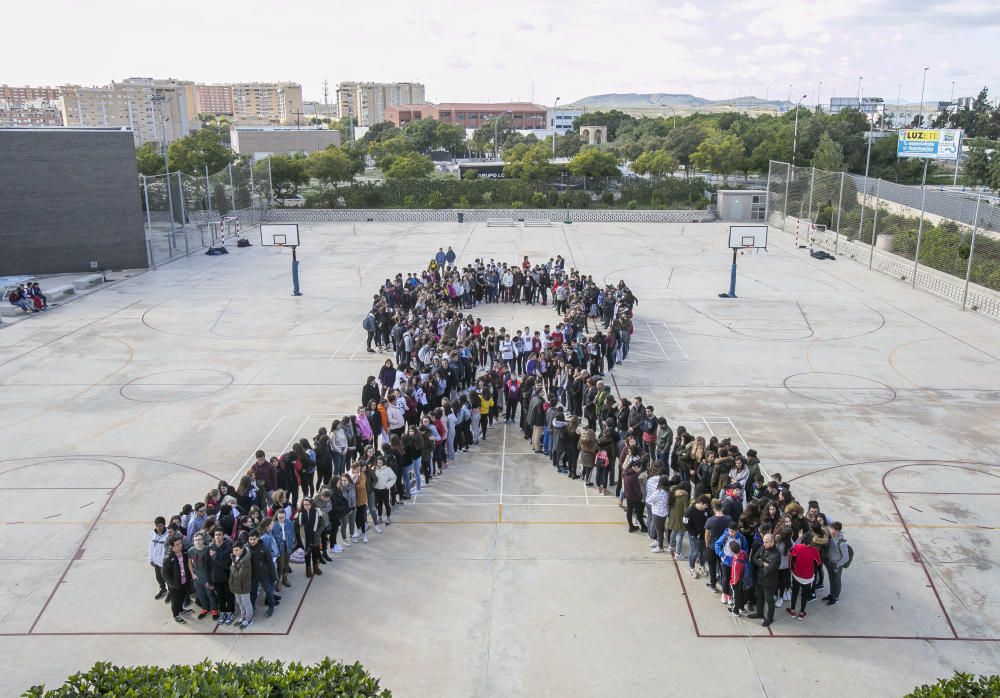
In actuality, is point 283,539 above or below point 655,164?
below

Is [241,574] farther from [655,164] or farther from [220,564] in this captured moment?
[655,164]

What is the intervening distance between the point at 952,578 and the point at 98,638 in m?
13.0

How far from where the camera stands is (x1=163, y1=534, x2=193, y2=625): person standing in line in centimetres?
1110

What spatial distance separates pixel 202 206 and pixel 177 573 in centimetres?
4448

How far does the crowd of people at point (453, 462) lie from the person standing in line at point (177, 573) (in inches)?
0.8

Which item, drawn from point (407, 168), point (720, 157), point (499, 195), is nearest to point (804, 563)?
point (499, 195)

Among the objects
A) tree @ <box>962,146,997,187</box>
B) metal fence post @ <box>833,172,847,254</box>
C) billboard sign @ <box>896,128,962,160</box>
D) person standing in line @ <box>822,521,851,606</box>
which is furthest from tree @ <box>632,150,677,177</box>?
person standing in line @ <box>822,521,851,606</box>

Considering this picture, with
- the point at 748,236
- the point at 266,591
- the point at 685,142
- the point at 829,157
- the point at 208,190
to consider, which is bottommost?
the point at 266,591

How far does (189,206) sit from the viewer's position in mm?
50562

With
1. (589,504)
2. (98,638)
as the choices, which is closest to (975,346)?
(589,504)

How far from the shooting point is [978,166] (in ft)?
201

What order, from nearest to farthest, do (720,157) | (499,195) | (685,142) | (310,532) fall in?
(310,532) < (499,195) < (720,157) < (685,142)

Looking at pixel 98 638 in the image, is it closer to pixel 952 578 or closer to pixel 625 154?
pixel 952 578

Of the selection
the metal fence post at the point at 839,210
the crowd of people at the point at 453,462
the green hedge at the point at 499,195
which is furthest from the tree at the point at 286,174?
the crowd of people at the point at 453,462
